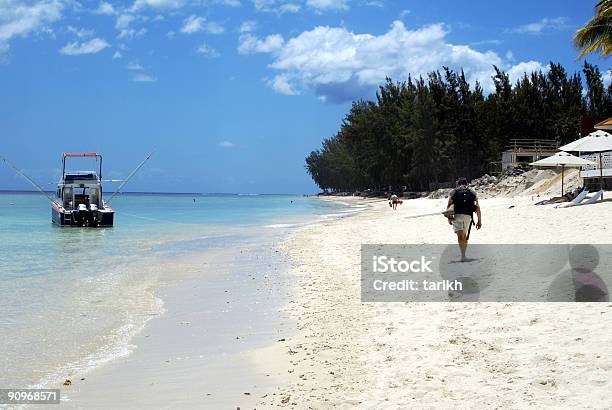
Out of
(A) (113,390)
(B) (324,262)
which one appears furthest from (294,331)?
(B) (324,262)

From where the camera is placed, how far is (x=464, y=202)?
11.4m

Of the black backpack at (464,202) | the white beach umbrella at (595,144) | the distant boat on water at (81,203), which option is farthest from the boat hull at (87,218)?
the black backpack at (464,202)

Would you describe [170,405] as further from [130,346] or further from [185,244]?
[185,244]

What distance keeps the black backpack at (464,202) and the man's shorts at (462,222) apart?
0.08 meters

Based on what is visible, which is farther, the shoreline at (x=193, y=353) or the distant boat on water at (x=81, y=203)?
the distant boat on water at (x=81, y=203)

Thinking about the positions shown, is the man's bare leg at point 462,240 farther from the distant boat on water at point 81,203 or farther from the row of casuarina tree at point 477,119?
the row of casuarina tree at point 477,119

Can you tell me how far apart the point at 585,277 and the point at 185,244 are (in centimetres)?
1870

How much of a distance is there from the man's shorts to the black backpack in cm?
8

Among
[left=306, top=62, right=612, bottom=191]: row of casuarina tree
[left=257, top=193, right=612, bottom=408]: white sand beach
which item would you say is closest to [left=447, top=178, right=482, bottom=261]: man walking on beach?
[left=257, top=193, right=612, bottom=408]: white sand beach

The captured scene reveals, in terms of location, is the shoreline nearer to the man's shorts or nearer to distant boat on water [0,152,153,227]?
the man's shorts

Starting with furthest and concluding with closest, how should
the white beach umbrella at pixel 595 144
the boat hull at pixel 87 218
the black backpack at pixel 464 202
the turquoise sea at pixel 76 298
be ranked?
the boat hull at pixel 87 218, the white beach umbrella at pixel 595 144, the black backpack at pixel 464 202, the turquoise sea at pixel 76 298

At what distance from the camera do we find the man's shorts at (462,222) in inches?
448

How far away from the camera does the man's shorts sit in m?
11.4

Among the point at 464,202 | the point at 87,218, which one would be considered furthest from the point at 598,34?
the point at 87,218
